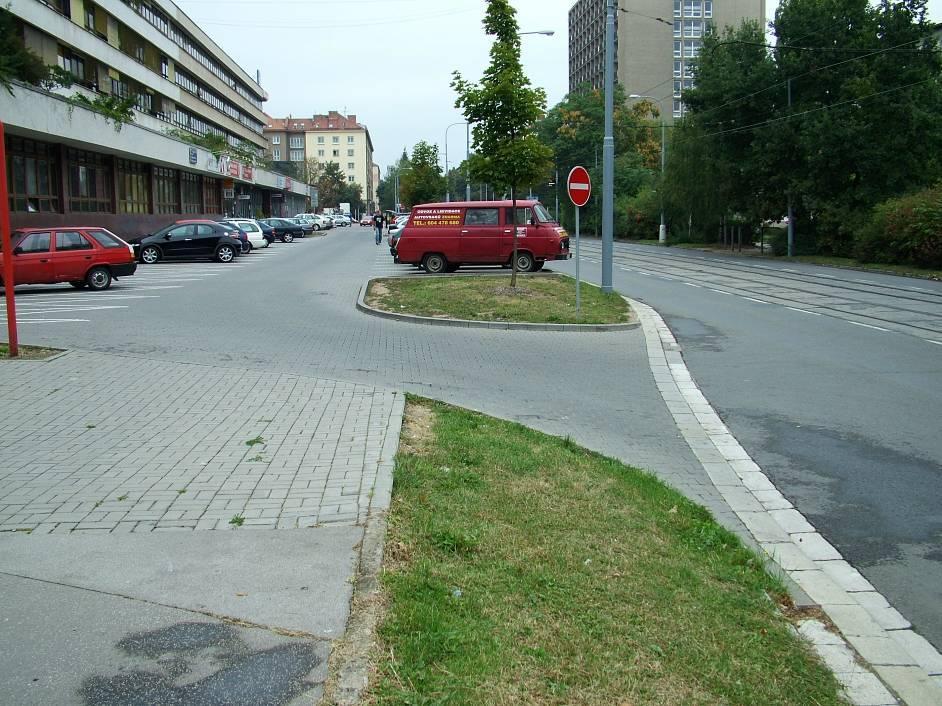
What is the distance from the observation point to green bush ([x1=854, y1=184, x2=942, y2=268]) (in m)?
31.3

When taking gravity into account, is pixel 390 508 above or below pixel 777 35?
below

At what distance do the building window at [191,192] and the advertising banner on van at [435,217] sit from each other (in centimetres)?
3262

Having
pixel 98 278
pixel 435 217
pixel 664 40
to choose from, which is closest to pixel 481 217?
pixel 435 217

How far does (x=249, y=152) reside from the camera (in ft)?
233

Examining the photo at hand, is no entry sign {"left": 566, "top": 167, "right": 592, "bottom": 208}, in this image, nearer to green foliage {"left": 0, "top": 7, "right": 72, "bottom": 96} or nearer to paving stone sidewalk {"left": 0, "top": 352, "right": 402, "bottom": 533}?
paving stone sidewalk {"left": 0, "top": 352, "right": 402, "bottom": 533}

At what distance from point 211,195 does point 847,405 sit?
2389 inches

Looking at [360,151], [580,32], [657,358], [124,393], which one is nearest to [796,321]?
[657,358]

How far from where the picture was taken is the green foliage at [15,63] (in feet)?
87.6

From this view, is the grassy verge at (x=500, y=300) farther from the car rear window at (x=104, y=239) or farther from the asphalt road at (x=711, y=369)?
the car rear window at (x=104, y=239)

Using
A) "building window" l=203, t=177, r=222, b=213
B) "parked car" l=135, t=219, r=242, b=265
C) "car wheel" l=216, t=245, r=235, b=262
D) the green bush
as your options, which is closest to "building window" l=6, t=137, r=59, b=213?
"parked car" l=135, t=219, r=242, b=265

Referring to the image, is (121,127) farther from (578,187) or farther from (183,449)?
(183,449)

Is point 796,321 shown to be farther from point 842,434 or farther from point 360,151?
point 360,151

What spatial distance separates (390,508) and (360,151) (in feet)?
602

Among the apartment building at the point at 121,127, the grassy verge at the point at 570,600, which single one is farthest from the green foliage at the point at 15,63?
the grassy verge at the point at 570,600
